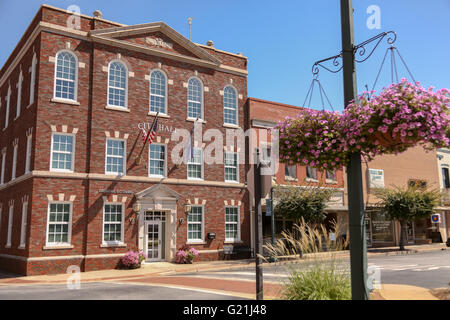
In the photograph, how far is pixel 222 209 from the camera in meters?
23.5

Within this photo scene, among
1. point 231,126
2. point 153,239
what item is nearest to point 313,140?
point 153,239

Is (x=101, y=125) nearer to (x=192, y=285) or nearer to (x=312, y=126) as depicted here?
(x=192, y=285)

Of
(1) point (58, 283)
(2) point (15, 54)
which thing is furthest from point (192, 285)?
(2) point (15, 54)

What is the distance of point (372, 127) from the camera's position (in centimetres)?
556

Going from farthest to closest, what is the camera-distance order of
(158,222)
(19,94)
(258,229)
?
(19,94) → (158,222) → (258,229)

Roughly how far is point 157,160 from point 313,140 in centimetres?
1606

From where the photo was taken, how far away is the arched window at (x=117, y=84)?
68.8 ft

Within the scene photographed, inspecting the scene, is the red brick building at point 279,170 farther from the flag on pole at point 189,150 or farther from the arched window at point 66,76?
the arched window at point 66,76

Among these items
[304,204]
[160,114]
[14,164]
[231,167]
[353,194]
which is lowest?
[353,194]

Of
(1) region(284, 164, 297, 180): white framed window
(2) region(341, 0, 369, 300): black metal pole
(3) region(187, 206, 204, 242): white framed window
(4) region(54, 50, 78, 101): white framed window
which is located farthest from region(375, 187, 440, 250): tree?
(2) region(341, 0, 369, 300): black metal pole

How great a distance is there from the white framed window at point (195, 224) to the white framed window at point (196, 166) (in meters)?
1.73

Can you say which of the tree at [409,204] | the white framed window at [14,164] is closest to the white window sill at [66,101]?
the white framed window at [14,164]

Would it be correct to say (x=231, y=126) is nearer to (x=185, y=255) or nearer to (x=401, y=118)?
(x=185, y=255)

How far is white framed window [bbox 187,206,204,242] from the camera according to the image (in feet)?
73.4
